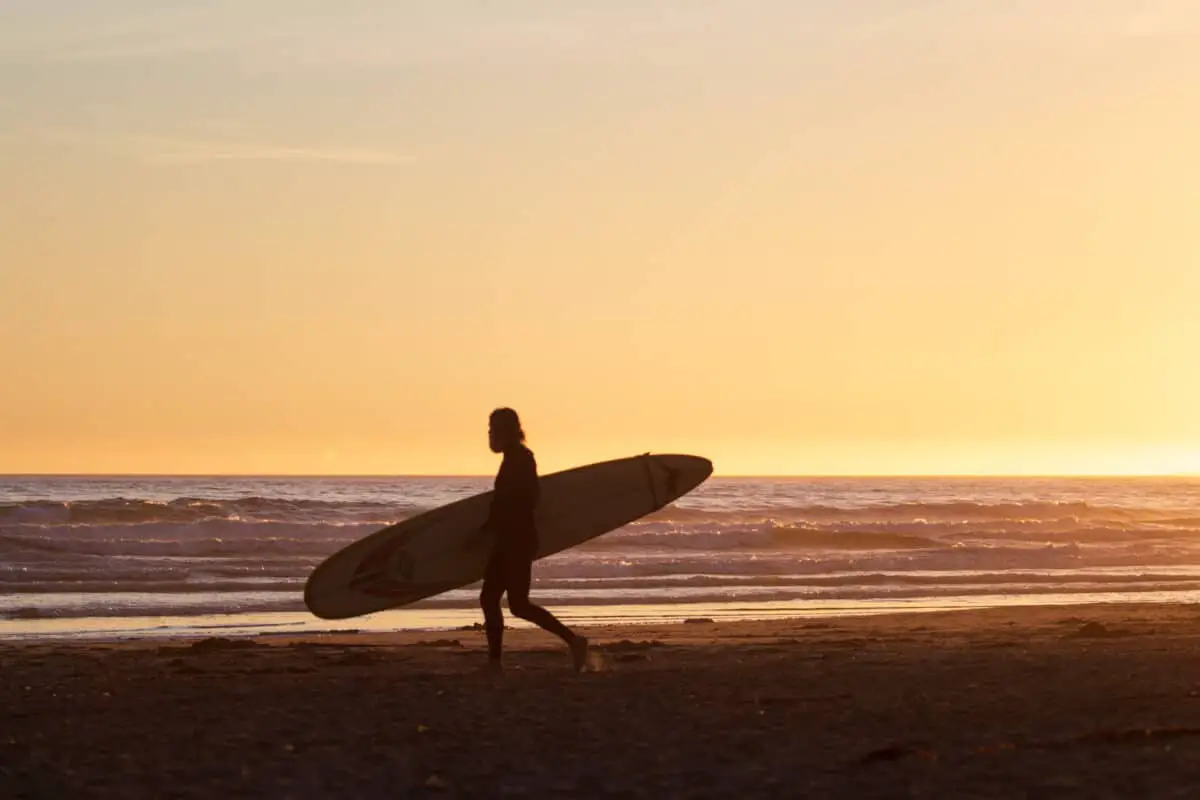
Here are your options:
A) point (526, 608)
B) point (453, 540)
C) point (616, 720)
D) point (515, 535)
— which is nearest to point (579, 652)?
point (526, 608)

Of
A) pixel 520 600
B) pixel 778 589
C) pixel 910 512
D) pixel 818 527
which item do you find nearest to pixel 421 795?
pixel 520 600

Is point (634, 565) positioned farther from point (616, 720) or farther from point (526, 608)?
point (616, 720)

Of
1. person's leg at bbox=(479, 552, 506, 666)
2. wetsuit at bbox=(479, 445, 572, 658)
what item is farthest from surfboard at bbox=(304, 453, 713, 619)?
wetsuit at bbox=(479, 445, 572, 658)

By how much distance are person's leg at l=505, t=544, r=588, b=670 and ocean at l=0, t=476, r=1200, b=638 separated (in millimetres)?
5332

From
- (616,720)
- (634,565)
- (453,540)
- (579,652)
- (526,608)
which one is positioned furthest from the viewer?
(634,565)

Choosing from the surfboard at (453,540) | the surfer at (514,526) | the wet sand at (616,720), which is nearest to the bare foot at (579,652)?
the surfer at (514,526)

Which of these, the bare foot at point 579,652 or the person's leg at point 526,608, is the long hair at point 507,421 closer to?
the person's leg at point 526,608

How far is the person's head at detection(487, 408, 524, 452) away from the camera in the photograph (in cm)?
941

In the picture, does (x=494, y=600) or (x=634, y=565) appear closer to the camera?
(x=494, y=600)

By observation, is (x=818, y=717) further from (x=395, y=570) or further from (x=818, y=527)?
(x=818, y=527)

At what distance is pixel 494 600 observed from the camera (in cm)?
956

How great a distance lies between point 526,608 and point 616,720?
2.22 metres

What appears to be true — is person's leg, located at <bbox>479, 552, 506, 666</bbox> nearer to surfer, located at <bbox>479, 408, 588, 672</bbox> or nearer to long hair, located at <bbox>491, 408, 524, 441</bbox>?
surfer, located at <bbox>479, 408, 588, 672</bbox>

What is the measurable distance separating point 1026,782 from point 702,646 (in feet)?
20.3
